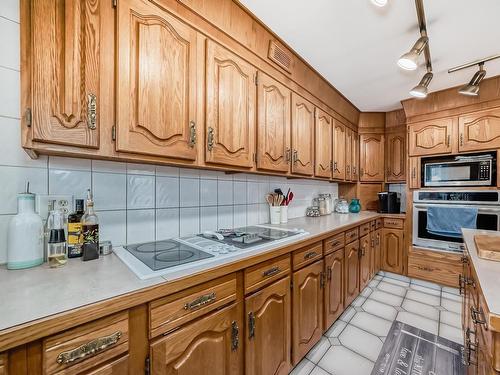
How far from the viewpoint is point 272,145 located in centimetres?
167

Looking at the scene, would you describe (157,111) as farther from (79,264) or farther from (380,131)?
(380,131)

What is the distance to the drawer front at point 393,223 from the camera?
2926 mm

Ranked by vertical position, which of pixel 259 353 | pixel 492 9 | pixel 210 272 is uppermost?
pixel 492 9

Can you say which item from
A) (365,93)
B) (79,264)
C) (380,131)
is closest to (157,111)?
(79,264)

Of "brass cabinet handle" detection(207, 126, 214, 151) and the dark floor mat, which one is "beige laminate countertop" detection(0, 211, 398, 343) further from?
the dark floor mat

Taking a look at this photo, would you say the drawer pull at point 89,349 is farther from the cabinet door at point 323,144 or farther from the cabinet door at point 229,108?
the cabinet door at point 323,144

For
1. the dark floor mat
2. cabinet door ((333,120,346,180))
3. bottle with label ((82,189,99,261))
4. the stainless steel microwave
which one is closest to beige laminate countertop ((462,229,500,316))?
the dark floor mat

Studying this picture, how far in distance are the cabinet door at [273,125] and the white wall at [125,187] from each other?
0.31 meters

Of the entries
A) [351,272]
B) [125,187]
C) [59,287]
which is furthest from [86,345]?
[351,272]

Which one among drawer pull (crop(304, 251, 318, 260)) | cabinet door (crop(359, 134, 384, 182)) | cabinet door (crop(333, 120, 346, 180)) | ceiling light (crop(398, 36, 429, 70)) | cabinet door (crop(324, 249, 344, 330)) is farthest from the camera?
cabinet door (crop(359, 134, 384, 182))

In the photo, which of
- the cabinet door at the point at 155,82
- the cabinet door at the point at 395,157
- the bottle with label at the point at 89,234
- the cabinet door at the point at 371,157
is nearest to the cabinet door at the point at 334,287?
the cabinet door at the point at 155,82

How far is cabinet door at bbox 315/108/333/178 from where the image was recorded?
2.24 metres

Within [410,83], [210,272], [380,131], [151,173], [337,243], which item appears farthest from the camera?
[380,131]

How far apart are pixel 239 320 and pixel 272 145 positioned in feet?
3.76
